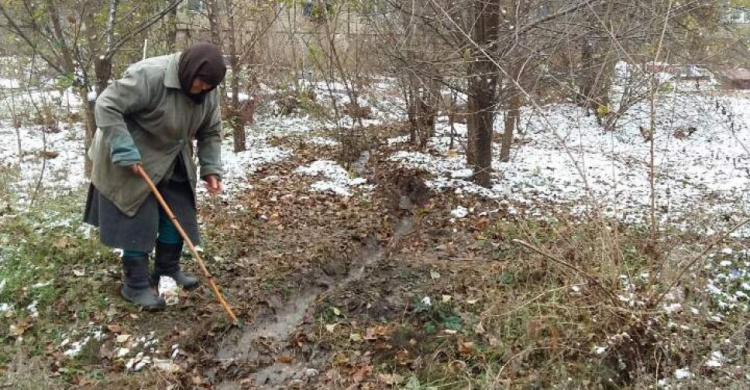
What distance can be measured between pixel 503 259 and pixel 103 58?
4.11 meters

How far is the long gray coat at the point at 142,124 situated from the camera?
3.31m

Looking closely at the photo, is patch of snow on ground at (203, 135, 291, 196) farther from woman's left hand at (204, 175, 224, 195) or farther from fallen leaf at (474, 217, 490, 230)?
fallen leaf at (474, 217, 490, 230)

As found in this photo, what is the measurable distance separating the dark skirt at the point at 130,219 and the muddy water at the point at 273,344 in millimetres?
868

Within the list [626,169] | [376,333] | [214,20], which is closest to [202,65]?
[376,333]

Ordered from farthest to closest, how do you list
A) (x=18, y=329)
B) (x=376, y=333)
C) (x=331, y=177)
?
(x=331, y=177), (x=376, y=333), (x=18, y=329)

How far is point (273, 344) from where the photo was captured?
12.3ft

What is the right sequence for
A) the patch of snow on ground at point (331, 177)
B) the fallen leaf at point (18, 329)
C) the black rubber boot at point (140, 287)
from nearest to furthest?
the fallen leaf at point (18, 329) → the black rubber boot at point (140, 287) → the patch of snow on ground at point (331, 177)

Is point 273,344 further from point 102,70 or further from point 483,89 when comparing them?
point 483,89

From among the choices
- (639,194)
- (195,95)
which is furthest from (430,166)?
(195,95)

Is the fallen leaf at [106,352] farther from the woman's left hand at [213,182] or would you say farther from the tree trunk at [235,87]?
the tree trunk at [235,87]

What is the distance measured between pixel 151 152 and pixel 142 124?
19 centimetres

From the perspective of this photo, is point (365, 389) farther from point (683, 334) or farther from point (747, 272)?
point (747, 272)

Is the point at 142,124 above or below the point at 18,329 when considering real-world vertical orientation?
above

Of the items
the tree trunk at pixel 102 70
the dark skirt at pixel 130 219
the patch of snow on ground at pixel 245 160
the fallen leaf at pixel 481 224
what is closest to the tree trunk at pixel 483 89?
the fallen leaf at pixel 481 224
